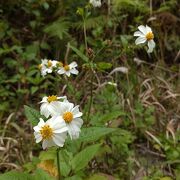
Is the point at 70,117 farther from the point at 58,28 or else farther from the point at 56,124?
the point at 58,28

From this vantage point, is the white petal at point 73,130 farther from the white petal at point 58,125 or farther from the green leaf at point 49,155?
the green leaf at point 49,155

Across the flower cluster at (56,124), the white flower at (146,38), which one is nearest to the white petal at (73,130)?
the flower cluster at (56,124)

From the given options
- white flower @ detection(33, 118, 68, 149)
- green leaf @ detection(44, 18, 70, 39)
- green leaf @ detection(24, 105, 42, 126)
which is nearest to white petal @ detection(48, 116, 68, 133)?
white flower @ detection(33, 118, 68, 149)

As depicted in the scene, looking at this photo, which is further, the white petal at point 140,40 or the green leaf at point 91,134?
the white petal at point 140,40

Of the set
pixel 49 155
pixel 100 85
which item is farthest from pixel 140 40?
pixel 100 85

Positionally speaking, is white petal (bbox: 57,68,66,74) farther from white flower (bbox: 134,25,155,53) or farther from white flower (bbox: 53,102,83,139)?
white flower (bbox: 53,102,83,139)

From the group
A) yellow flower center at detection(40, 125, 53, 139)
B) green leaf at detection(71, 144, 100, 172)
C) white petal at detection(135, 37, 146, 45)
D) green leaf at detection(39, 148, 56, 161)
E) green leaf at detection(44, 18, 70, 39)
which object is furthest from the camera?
green leaf at detection(44, 18, 70, 39)

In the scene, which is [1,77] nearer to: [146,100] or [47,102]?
[146,100]
